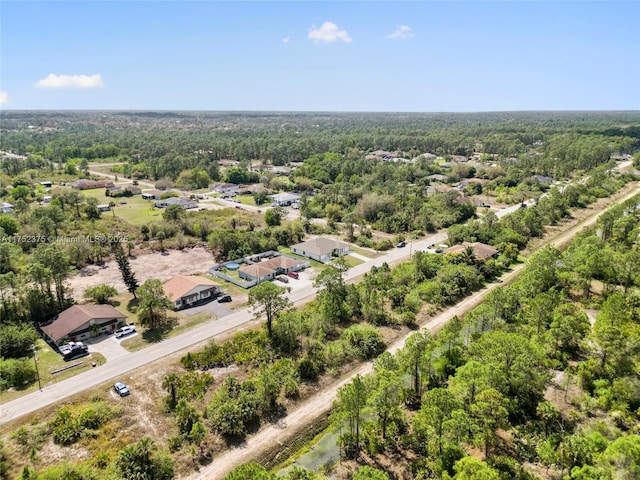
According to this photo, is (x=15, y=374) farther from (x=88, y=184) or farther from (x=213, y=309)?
(x=88, y=184)

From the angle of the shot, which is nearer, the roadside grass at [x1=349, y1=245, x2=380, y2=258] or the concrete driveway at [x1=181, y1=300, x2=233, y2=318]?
the concrete driveway at [x1=181, y1=300, x2=233, y2=318]

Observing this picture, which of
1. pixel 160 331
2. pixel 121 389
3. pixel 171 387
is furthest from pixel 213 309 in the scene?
pixel 121 389

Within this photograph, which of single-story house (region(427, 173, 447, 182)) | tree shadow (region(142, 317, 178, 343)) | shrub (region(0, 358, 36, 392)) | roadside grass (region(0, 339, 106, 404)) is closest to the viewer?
roadside grass (region(0, 339, 106, 404))

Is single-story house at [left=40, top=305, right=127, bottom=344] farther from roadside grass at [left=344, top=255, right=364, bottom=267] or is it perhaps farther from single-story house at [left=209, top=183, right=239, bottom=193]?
single-story house at [left=209, top=183, right=239, bottom=193]

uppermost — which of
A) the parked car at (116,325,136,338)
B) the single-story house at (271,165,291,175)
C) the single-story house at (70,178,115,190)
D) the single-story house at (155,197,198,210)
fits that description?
the single-story house at (271,165,291,175)

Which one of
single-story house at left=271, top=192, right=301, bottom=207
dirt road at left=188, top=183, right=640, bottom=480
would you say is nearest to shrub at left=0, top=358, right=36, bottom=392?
dirt road at left=188, top=183, right=640, bottom=480

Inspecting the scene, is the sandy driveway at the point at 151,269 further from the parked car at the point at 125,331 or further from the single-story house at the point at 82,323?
the parked car at the point at 125,331

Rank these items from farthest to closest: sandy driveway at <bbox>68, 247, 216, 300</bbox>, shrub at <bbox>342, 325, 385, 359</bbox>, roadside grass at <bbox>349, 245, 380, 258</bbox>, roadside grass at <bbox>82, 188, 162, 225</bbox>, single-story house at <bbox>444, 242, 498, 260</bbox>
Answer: roadside grass at <bbox>82, 188, 162, 225</bbox>, roadside grass at <bbox>349, 245, 380, 258</bbox>, single-story house at <bbox>444, 242, 498, 260</bbox>, sandy driveway at <bbox>68, 247, 216, 300</bbox>, shrub at <bbox>342, 325, 385, 359</bbox>

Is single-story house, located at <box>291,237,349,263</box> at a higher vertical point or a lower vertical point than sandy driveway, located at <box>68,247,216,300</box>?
higher
